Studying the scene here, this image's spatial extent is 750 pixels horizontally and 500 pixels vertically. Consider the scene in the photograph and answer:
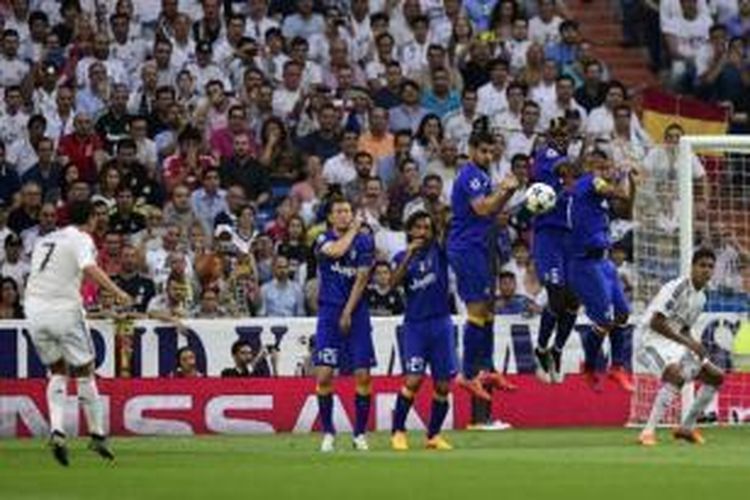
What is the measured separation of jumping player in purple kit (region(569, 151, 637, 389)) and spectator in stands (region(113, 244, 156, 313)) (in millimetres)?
4931

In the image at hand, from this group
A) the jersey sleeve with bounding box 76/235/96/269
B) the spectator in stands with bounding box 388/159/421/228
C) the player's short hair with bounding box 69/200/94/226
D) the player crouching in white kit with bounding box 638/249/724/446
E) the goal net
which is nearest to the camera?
the jersey sleeve with bounding box 76/235/96/269

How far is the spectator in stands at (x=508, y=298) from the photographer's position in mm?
27234

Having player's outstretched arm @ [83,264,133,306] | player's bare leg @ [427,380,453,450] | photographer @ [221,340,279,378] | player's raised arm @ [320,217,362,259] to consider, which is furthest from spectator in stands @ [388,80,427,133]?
player's outstretched arm @ [83,264,133,306]

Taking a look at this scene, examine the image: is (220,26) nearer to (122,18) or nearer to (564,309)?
(122,18)

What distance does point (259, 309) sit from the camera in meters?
27.3

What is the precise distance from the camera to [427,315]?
21906 mm

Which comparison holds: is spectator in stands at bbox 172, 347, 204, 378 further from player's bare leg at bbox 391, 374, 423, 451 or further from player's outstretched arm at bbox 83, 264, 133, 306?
player's outstretched arm at bbox 83, 264, 133, 306

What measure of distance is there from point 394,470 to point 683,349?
4.65 m

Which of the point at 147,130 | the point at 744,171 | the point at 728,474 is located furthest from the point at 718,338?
the point at 728,474

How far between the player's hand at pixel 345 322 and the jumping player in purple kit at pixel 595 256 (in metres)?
2.96

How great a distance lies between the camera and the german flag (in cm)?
3019

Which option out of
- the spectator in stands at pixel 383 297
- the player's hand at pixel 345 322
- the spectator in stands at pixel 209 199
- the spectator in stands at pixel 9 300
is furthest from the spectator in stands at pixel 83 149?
the player's hand at pixel 345 322

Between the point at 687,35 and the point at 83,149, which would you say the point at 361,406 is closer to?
the point at 83,149

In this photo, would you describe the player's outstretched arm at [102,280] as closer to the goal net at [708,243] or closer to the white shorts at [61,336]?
the white shorts at [61,336]
